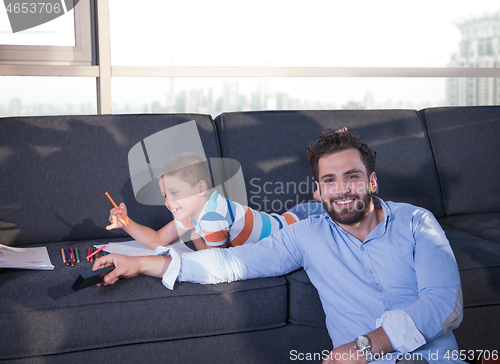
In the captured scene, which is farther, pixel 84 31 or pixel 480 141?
pixel 84 31

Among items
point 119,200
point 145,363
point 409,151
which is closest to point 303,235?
point 145,363

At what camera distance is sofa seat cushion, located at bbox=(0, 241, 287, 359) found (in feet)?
4.06

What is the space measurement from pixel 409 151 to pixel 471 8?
186 cm

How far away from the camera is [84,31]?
8.19 feet

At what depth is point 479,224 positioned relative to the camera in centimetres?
195

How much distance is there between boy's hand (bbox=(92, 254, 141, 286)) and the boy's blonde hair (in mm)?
466

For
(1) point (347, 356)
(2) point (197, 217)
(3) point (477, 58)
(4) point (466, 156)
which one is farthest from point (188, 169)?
(3) point (477, 58)

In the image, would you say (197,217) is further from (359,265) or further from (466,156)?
(466,156)

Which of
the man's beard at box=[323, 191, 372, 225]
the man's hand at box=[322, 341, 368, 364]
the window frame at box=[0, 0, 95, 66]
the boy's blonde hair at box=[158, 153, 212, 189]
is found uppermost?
the window frame at box=[0, 0, 95, 66]

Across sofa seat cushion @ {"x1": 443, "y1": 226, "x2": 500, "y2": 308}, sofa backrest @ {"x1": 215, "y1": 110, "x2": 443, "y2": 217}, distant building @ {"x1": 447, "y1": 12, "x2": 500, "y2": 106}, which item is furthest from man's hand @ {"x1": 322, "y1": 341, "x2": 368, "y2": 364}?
distant building @ {"x1": 447, "y1": 12, "x2": 500, "y2": 106}

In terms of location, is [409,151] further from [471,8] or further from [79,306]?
[471,8]

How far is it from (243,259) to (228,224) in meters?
0.29

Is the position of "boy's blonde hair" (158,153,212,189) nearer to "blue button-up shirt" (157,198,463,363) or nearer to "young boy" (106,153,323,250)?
"young boy" (106,153,323,250)

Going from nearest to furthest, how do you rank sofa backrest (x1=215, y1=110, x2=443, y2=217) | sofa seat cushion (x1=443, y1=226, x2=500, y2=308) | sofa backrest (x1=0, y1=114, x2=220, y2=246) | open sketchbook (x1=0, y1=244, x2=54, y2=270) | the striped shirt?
open sketchbook (x1=0, y1=244, x2=54, y2=270) < sofa seat cushion (x1=443, y1=226, x2=500, y2=308) < the striped shirt < sofa backrest (x1=0, y1=114, x2=220, y2=246) < sofa backrest (x1=215, y1=110, x2=443, y2=217)
